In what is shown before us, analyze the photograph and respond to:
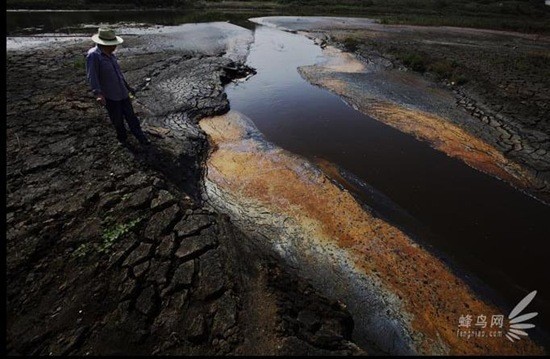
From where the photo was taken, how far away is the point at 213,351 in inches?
101

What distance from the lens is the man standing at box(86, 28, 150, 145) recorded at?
4469mm

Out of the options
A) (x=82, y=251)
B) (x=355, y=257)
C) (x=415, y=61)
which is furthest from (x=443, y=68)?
(x=82, y=251)

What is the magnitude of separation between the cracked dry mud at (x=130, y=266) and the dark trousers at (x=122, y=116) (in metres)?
0.22

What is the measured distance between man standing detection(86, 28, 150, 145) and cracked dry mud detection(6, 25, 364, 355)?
424 mm

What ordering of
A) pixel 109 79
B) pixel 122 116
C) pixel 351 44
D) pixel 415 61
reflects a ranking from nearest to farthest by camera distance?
pixel 109 79
pixel 122 116
pixel 415 61
pixel 351 44

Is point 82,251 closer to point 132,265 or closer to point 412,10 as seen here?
point 132,265

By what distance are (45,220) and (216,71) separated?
7.94 m

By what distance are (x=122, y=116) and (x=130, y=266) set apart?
2.86 meters

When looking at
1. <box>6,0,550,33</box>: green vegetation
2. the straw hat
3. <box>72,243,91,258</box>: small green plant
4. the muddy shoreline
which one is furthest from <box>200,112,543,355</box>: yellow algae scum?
<box>6,0,550,33</box>: green vegetation

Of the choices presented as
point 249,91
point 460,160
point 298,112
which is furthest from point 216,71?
point 460,160

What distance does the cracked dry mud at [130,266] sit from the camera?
8.71 feet

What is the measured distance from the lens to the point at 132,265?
10.5 ft

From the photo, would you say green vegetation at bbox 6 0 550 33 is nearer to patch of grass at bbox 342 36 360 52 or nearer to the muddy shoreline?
patch of grass at bbox 342 36 360 52

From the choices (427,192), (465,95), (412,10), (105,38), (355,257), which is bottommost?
(355,257)
